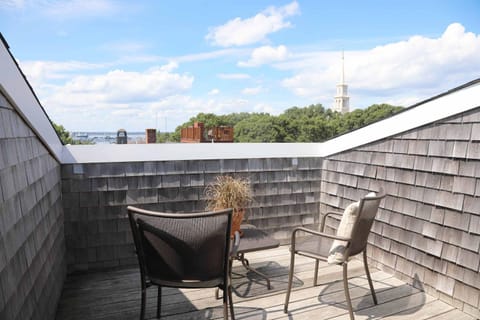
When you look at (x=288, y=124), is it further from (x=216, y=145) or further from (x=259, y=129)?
(x=216, y=145)

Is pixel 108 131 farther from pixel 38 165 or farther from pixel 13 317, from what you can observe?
pixel 13 317

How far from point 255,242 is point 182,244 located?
1094 mm

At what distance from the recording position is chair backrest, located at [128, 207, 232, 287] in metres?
1.62

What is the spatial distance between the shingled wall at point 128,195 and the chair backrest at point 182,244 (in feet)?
4.93

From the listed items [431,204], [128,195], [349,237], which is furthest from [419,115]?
[128,195]

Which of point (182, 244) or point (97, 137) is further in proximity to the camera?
point (97, 137)

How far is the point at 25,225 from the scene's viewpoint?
1.66 meters

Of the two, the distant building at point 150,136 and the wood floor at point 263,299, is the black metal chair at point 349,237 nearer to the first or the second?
the wood floor at point 263,299

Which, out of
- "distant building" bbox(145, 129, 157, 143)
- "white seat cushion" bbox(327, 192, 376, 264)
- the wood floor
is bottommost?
the wood floor

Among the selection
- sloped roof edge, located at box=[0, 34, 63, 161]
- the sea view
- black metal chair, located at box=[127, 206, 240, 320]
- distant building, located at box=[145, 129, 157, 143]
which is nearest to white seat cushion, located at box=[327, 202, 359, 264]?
black metal chair, located at box=[127, 206, 240, 320]

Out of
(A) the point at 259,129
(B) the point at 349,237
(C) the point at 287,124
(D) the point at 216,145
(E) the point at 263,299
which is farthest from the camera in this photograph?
(C) the point at 287,124

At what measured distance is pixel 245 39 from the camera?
58.5 ft

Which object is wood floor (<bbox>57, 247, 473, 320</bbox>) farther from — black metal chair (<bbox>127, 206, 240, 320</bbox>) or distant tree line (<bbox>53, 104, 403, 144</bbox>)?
distant tree line (<bbox>53, 104, 403, 144</bbox>)

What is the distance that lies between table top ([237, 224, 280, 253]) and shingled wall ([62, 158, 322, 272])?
28.8 inches
